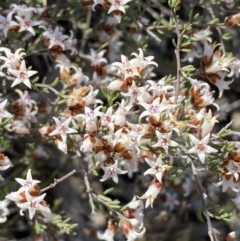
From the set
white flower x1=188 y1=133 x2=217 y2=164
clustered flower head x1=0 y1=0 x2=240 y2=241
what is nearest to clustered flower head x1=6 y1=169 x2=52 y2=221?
clustered flower head x1=0 y1=0 x2=240 y2=241

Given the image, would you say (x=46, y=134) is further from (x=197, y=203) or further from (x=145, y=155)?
(x=197, y=203)

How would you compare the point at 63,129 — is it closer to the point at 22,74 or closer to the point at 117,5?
the point at 22,74

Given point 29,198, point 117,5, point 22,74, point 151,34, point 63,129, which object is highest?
point 117,5

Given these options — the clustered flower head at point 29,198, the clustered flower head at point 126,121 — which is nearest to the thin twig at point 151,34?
the clustered flower head at point 126,121

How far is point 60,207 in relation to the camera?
559 centimetres

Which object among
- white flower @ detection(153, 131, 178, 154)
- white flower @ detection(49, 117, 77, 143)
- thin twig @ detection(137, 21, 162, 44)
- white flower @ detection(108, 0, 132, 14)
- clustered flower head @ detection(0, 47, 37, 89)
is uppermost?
white flower @ detection(108, 0, 132, 14)

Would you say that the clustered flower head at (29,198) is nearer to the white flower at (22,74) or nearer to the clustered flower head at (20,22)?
the white flower at (22,74)

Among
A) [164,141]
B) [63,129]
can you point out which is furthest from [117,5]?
[164,141]

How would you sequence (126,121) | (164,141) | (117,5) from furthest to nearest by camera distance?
(117,5) → (126,121) → (164,141)

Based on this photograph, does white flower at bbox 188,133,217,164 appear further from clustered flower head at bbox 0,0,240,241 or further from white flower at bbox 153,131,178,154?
white flower at bbox 153,131,178,154

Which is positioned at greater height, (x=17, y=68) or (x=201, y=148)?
(x=17, y=68)

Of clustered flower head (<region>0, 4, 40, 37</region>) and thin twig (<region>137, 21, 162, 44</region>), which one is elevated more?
clustered flower head (<region>0, 4, 40, 37</region>)

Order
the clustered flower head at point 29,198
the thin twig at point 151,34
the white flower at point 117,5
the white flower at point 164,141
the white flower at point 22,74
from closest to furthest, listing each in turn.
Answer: the white flower at point 164,141
the clustered flower head at point 29,198
the white flower at point 22,74
the white flower at point 117,5
the thin twig at point 151,34

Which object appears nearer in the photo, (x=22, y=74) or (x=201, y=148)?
(x=201, y=148)
